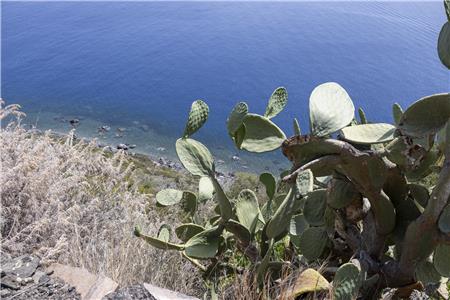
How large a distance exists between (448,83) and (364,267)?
19.7 meters

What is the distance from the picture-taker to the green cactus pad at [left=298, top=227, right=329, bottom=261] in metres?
2.94

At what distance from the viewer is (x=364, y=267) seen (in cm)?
273

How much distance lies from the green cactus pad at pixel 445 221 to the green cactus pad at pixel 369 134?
1.31ft

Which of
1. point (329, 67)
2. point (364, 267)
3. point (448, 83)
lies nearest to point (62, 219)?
point (364, 267)

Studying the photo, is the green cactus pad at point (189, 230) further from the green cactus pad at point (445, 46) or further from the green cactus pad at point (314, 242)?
the green cactus pad at point (445, 46)

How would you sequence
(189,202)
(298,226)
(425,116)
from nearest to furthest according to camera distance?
(425,116), (298,226), (189,202)

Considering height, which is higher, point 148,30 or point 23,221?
point 23,221

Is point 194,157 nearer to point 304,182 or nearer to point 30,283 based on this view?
point 304,182

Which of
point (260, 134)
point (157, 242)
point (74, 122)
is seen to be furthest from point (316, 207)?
point (74, 122)

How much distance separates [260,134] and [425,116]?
75 cm

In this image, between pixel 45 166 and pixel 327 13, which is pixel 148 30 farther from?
pixel 45 166

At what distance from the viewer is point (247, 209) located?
10.6ft

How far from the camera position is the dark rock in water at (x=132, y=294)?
2846mm

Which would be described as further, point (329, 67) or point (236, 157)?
point (329, 67)
